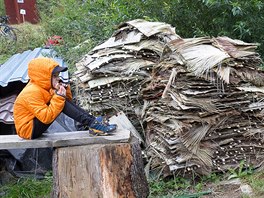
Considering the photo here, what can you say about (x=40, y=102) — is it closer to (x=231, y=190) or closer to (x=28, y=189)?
(x=28, y=189)

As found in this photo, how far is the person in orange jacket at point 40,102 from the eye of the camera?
4215mm

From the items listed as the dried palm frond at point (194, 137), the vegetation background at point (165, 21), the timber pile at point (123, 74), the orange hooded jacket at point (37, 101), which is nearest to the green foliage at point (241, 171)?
the vegetation background at point (165, 21)

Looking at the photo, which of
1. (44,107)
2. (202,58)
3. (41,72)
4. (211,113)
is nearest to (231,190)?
(211,113)

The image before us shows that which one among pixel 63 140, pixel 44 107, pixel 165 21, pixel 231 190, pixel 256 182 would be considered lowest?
pixel 231 190

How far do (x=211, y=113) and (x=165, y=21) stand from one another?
3.22 metres

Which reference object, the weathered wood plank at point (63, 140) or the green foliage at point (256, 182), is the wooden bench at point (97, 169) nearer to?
the weathered wood plank at point (63, 140)

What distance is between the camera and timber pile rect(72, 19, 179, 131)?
5715 millimetres

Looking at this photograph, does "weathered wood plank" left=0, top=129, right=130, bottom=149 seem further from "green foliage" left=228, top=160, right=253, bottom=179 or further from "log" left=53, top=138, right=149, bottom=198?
"green foliage" left=228, top=160, right=253, bottom=179

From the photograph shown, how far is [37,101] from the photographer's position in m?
4.21

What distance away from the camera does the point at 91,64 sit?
588 centimetres

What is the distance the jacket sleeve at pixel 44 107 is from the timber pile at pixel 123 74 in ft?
4.76

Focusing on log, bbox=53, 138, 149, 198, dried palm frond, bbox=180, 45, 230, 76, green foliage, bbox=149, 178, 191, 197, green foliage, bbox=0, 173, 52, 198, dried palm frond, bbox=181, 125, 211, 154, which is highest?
dried palm frond, bbox=180, 45, 230, 76

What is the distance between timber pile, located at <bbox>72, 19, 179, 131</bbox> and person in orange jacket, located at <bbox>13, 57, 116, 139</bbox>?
1.40m

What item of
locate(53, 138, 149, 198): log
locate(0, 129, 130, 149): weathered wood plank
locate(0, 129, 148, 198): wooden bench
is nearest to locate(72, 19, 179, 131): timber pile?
locate(0, 129, 130, 149): weathered wood plank
